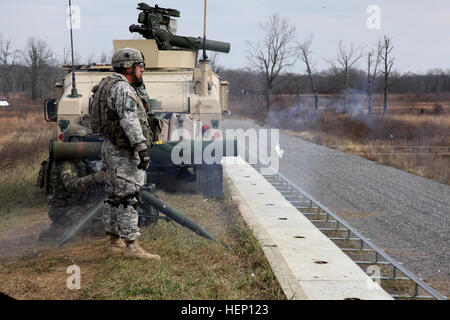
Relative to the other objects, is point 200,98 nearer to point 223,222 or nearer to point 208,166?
point 208,166

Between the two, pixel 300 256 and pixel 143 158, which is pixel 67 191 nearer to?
pixel 143 158

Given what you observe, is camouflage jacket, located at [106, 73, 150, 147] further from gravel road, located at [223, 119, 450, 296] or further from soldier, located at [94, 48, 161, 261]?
gravel road, located at [223, 119, 450, 296]

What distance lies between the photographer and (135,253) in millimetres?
5094

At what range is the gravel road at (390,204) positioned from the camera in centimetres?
647

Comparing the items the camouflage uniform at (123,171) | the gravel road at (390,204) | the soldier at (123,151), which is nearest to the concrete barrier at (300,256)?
the gravel road at (390,204)

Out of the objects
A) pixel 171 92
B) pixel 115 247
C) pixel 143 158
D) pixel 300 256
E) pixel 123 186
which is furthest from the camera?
pixel 171 92

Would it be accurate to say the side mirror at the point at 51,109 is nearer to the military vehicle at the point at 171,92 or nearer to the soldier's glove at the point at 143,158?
the military vehicle at the point at 171,92

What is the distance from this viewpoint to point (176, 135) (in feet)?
28.0

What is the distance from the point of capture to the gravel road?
6.47m

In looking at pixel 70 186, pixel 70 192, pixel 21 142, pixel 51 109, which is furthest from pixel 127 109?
pixel 21 142

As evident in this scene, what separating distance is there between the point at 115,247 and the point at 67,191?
4.98ft

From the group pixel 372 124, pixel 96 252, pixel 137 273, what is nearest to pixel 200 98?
pixel 96 252

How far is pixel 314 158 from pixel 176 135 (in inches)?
341

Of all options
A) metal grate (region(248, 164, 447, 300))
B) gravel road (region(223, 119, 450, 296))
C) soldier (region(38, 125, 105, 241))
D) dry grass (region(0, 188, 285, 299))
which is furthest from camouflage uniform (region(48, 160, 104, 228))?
gravel road (region(223, 119, 450, 296))
